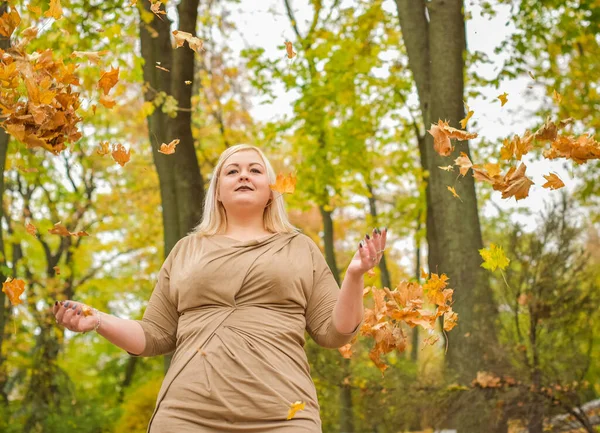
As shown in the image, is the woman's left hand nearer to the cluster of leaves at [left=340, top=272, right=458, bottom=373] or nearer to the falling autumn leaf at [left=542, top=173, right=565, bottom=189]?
the cluster of leaves at [left=340, top=272, right=458, bottom=373]

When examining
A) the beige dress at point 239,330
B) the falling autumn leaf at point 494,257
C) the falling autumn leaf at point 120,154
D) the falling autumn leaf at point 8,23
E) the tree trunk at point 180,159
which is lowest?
the beige dress at point 239,330

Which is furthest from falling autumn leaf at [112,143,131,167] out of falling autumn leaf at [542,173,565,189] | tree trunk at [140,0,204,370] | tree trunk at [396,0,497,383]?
tree trunk at [140,0,204,370]

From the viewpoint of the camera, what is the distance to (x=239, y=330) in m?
2.79

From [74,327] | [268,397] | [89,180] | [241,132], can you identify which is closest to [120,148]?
[74,327]

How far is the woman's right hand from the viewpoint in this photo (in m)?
2.65

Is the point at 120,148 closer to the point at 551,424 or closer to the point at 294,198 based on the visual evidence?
the point at 551,424

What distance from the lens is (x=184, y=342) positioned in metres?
2.86

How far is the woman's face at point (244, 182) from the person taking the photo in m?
3.14

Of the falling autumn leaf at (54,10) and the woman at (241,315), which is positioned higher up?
the falling autumn leaf at (54,10)

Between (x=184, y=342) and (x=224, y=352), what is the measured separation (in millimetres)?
202

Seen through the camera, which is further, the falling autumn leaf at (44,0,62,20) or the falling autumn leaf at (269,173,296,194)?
the falling autumn leaf at (44,0,62,20)

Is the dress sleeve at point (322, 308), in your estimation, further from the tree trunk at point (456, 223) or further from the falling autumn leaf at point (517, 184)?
the tree trunk at point (456, 223)

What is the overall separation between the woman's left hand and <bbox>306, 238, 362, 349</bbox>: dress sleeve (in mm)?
405


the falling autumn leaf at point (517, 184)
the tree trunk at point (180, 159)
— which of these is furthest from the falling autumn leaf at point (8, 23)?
the tree trunk at point (180, 159)
